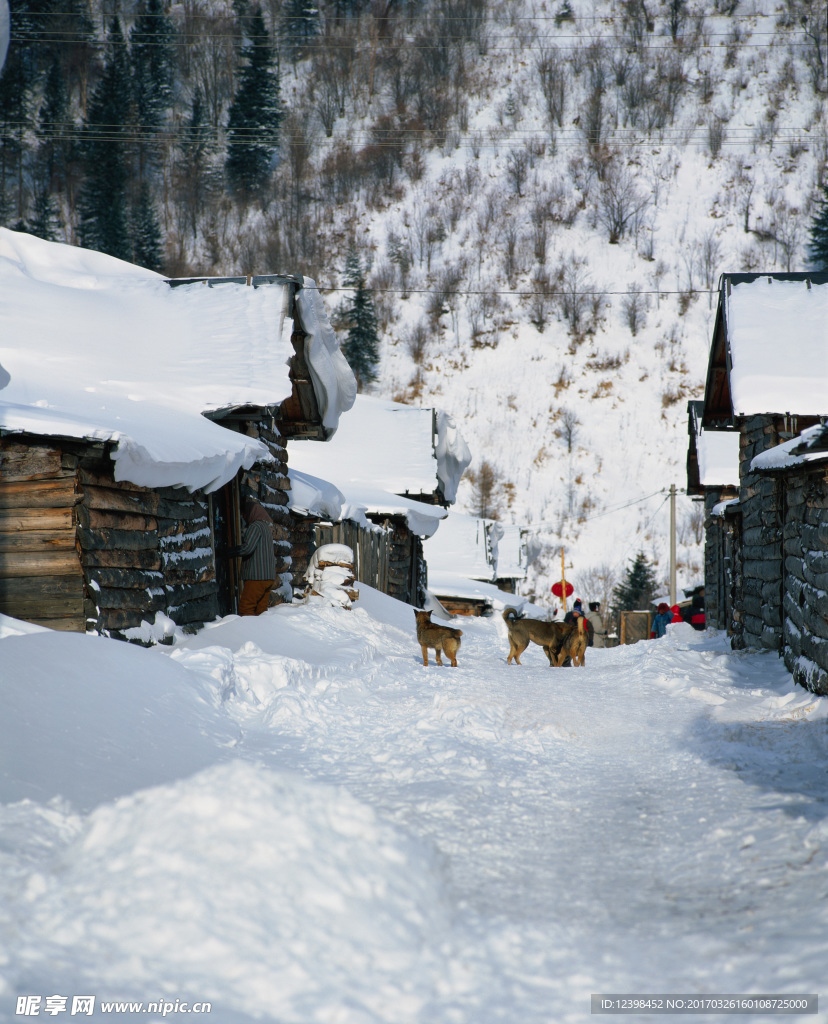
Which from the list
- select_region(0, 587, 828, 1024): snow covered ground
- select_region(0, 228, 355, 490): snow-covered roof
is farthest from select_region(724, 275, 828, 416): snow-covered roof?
select_region(0, 228, 355, 490): snow-covered roof

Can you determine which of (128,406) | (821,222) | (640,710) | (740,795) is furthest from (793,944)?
(821,222)

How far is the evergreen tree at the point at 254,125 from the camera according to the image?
234ft

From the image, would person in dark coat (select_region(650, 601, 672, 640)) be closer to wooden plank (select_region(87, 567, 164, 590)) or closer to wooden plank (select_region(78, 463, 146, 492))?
wooden plank (select_region(87, 567, 164, 590))

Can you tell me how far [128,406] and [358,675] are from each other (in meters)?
3.95

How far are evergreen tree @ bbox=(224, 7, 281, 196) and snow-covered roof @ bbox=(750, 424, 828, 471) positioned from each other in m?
70.0

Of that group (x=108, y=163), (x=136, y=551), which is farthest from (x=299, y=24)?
(x=136, y=551)

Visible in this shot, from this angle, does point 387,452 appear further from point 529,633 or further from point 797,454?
point 797,454

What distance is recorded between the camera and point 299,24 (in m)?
84.1

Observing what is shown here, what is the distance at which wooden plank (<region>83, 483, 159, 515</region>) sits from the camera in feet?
24.5

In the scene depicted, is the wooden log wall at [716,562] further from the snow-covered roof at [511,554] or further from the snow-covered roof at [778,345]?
the snow-covered roof at [511,554]

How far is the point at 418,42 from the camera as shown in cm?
8344

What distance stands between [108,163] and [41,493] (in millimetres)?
58184

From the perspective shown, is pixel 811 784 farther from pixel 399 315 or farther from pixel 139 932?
pixel 399 315

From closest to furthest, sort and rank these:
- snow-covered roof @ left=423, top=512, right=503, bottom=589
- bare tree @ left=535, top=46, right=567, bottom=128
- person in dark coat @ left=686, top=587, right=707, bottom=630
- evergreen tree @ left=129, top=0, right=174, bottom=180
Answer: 1. person in dark coat @ left=686, top=587, right=707, bottom=630
2. snow-covered roof @ left=423, top=512, right=503, bottom=589
3. evergreen tree @ left=129, top=0, right=174, bottom=180
4. bare tree @ left=535, top=46, right=567, bottom=128
